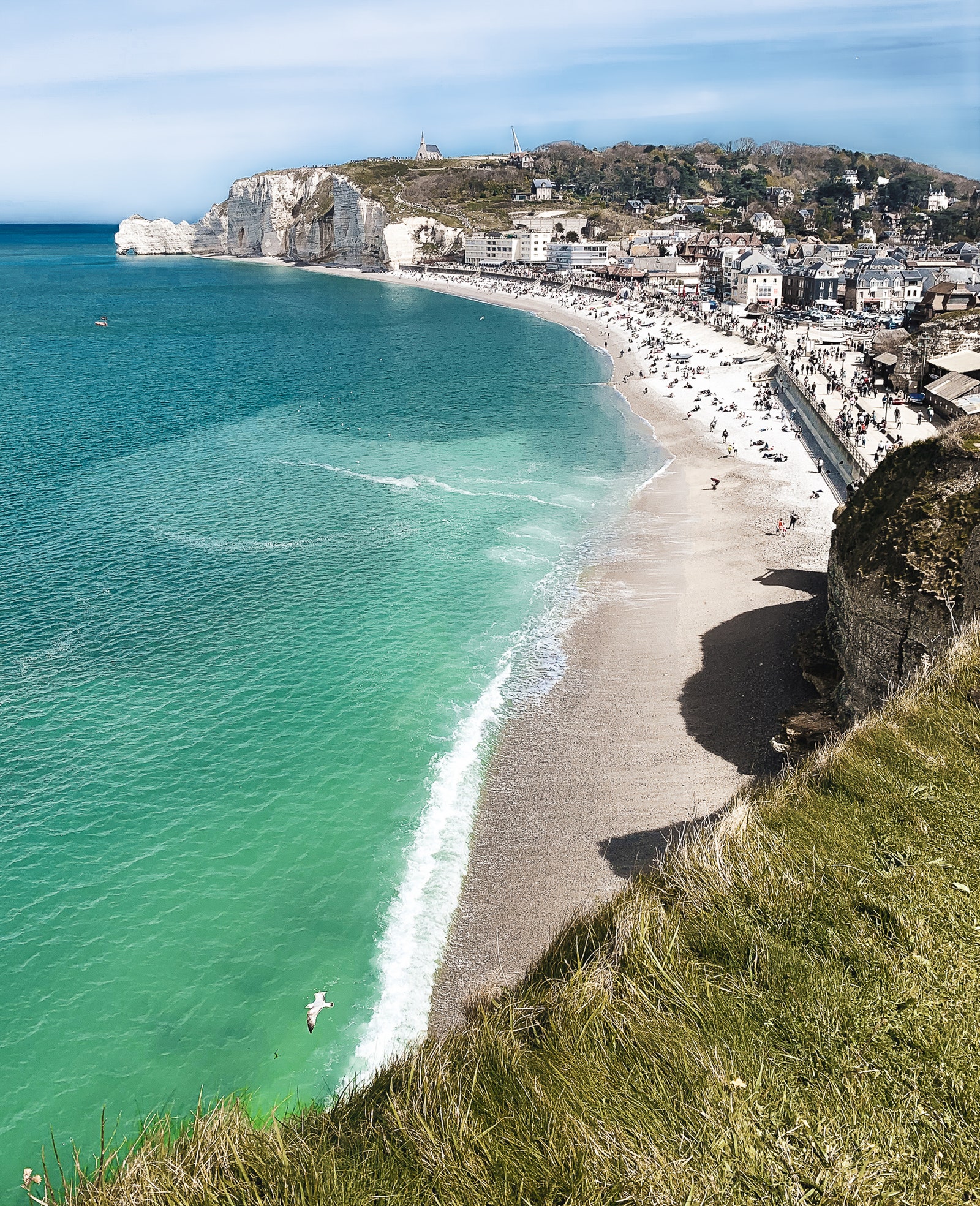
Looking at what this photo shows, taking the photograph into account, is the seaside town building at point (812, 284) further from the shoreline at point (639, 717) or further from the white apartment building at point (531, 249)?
the shoreline at point (639, 717)

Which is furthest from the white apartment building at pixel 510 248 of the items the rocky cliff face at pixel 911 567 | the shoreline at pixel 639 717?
the rocky cliff face at pixel 911 567

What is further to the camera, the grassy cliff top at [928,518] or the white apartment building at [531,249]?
the white apartment building at [531,249]

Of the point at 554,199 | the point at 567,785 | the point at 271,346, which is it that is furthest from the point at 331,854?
the point at 554,199

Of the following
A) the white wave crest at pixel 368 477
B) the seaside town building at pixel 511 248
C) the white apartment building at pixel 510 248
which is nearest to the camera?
the white wave crest at pixel 368 477

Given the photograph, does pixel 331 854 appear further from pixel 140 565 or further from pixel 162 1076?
pixel 140 565

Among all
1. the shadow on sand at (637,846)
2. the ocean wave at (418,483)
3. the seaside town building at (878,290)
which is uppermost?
the seaside town building at (878,290)

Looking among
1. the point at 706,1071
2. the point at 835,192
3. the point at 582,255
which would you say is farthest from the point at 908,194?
the point at 706,1071

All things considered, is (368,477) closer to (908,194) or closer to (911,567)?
(911,567)
